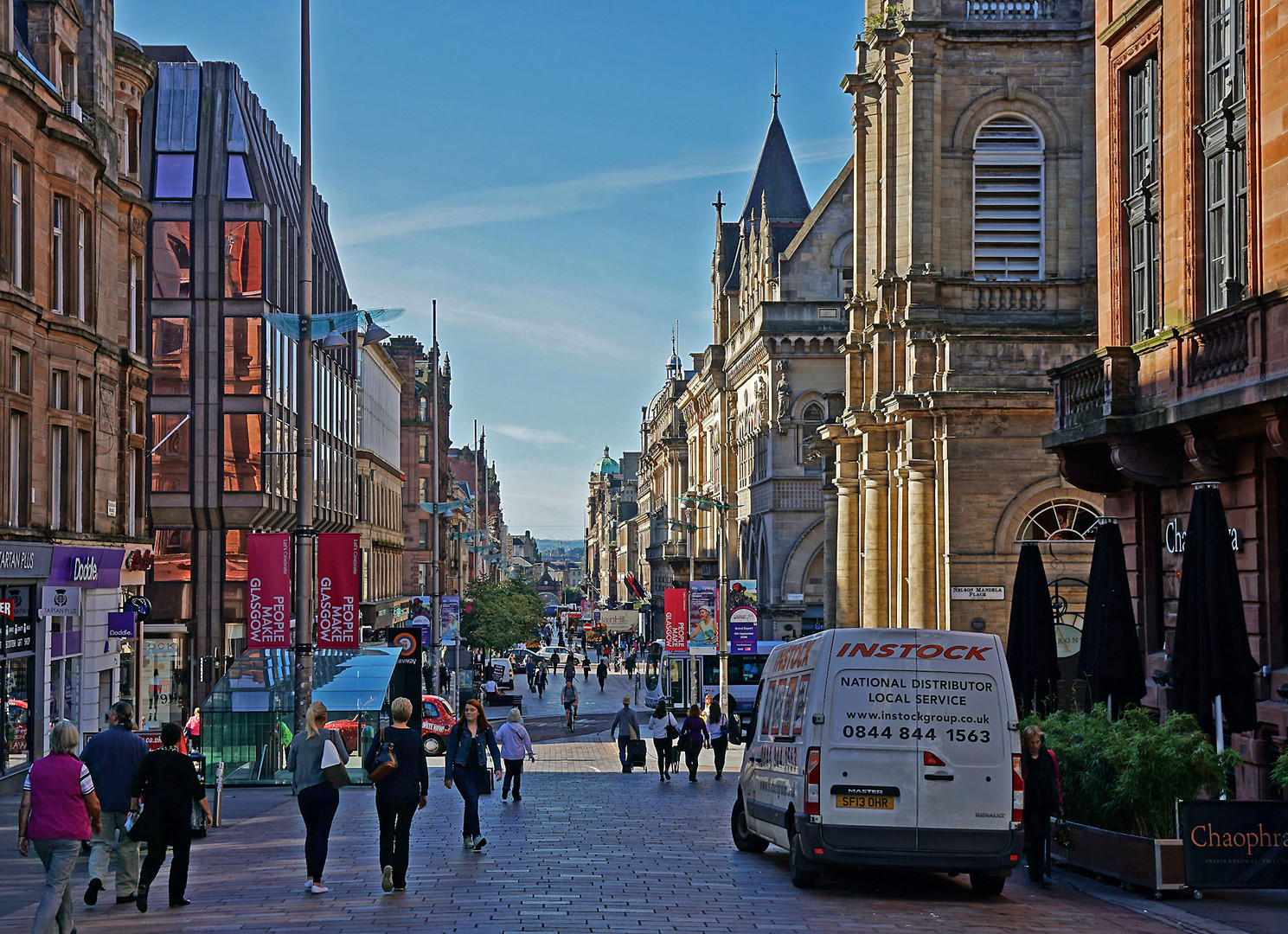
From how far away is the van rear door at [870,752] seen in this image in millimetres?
13688

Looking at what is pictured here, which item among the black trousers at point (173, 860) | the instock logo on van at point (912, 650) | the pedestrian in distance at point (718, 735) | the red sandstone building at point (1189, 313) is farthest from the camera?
the pedestrian in distance at point (718, 735)

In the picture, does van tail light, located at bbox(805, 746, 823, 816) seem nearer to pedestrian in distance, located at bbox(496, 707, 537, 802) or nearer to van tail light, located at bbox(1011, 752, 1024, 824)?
van tail light, located at bbox(1011, 752, 1024, 824)

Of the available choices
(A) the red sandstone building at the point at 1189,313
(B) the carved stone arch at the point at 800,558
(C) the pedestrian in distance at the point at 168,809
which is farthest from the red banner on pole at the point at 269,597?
(B) the carved stone arch at the point at 800,558

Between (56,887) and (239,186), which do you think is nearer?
(56,887)

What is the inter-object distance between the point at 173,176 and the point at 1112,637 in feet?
133

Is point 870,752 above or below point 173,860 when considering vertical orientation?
above

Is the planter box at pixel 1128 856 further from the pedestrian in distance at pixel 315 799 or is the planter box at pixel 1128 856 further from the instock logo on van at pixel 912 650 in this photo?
the pedestrian in distance at pixel 315 799

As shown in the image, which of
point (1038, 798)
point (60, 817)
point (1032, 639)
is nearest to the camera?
point (60, 817)

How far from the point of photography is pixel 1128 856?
1411 centimetres

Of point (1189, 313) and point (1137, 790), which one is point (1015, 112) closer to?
point (1189, 313)

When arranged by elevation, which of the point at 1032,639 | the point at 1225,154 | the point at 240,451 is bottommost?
the point at 1032,639

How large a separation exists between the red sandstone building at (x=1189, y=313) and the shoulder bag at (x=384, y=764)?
9168 millimetres

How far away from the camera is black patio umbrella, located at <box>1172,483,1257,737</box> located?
1562 cm

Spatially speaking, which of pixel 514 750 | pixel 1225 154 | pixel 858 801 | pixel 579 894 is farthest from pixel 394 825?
pixel 1225 154
